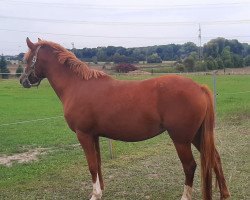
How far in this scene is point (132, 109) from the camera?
13.3ft

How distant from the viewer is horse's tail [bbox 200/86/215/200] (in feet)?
12.8

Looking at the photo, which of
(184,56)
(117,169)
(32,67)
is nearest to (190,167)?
(117,169)

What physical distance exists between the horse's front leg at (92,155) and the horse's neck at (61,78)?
0.62m

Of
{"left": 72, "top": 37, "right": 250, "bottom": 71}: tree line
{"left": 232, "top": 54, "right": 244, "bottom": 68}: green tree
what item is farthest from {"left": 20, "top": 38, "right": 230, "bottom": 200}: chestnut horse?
{"left": 232, "top": 54, "right": 244, "bottom": 68}: green tree

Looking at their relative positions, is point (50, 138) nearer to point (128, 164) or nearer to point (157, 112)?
point (128, 164)

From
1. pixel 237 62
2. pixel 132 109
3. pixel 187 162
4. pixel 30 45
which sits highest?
pixel 30 45

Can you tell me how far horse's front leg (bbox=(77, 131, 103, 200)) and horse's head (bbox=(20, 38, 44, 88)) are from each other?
3.32ft

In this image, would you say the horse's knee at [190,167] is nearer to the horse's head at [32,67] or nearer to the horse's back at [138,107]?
the horse's back at [138,107]

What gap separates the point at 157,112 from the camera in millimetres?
3949

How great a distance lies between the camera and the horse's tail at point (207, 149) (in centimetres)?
390

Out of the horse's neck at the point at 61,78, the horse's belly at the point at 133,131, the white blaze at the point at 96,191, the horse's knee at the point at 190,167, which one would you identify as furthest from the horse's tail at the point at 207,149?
the horse's neck at the point at 61,78

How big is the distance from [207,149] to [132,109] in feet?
3.12

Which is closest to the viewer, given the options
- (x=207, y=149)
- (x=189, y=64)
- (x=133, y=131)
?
(x=207, y=149)

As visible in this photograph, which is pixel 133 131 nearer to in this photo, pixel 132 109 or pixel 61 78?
pixel 132 109
